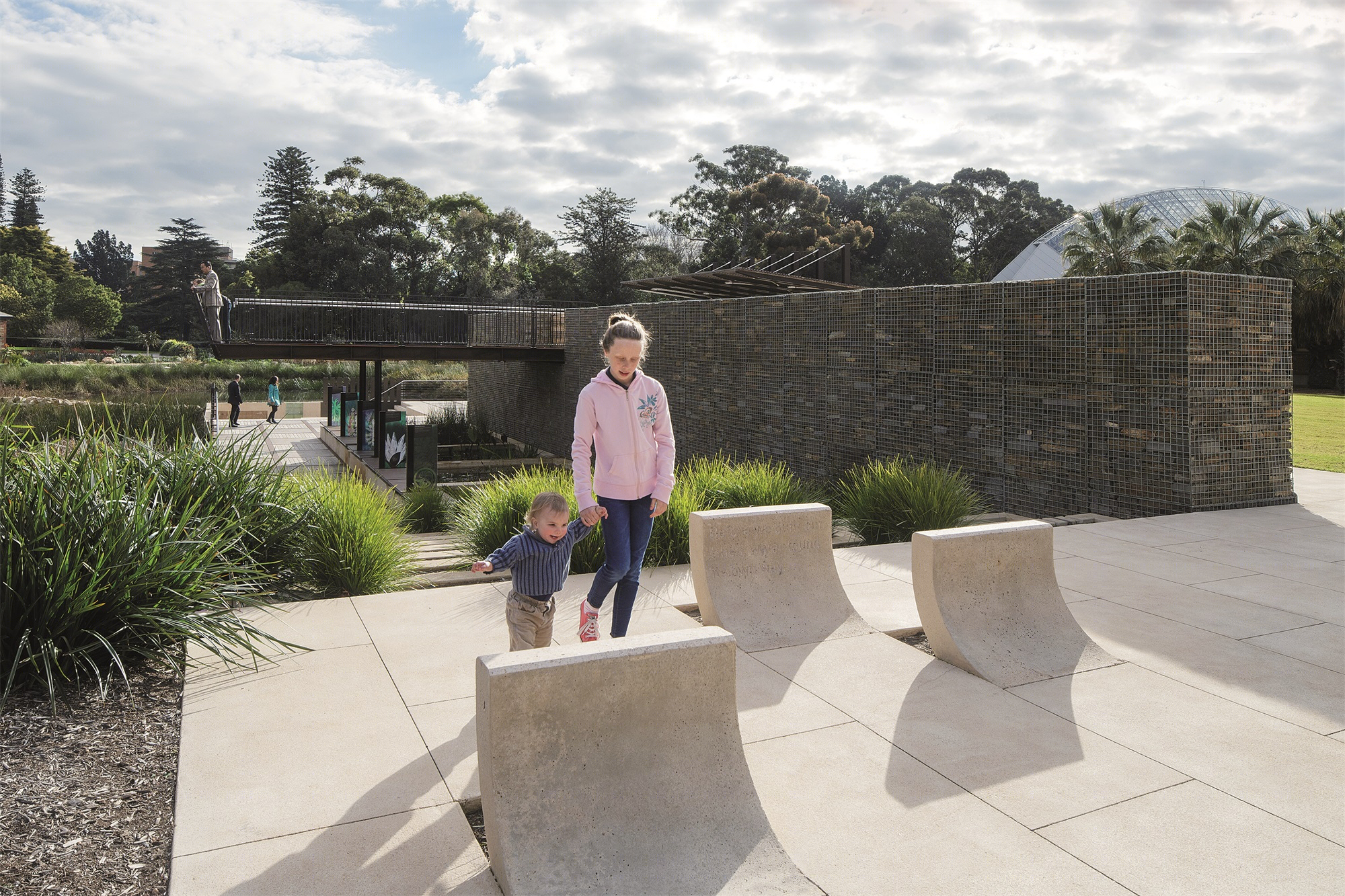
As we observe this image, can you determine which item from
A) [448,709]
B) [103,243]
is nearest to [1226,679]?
[448,709]

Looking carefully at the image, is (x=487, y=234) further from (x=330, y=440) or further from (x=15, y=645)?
(x=15, y=645)

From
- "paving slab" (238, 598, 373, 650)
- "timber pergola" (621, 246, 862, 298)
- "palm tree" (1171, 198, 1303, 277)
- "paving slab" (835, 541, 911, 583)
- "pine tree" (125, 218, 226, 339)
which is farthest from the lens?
"pine tree" (125, 218, 226, 339)

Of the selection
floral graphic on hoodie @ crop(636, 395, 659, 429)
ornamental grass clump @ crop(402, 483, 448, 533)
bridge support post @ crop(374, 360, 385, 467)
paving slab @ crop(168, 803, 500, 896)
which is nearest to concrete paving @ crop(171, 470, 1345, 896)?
paving slab @ crop(168, 803, 500, 896)

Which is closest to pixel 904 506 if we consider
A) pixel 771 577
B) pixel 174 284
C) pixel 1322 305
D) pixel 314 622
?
pixel 771 577

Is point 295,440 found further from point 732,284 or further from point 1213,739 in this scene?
point 1213,739

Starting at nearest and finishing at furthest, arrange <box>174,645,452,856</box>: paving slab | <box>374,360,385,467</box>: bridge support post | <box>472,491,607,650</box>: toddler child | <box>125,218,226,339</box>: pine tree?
<box>174,645,452,856</box>: paving slab → <box>472,491,607,650</box>: toddler child → <box>374,360,385,467</box>: bridge support post → <box>125,218,226,339</box>: pine tree

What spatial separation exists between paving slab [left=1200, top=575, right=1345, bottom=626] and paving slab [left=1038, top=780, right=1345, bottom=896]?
3.11 metres

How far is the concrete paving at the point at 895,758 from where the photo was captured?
292 cm

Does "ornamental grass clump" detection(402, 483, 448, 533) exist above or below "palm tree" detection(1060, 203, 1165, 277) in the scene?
below

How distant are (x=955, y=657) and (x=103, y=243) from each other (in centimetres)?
12113

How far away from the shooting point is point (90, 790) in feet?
11.1

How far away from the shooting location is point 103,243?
104375 mm

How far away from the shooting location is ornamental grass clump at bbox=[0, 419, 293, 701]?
14.0 feet

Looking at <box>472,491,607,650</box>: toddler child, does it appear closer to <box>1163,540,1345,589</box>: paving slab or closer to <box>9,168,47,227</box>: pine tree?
<box>1163,540,1345,589</box>: paving slab
